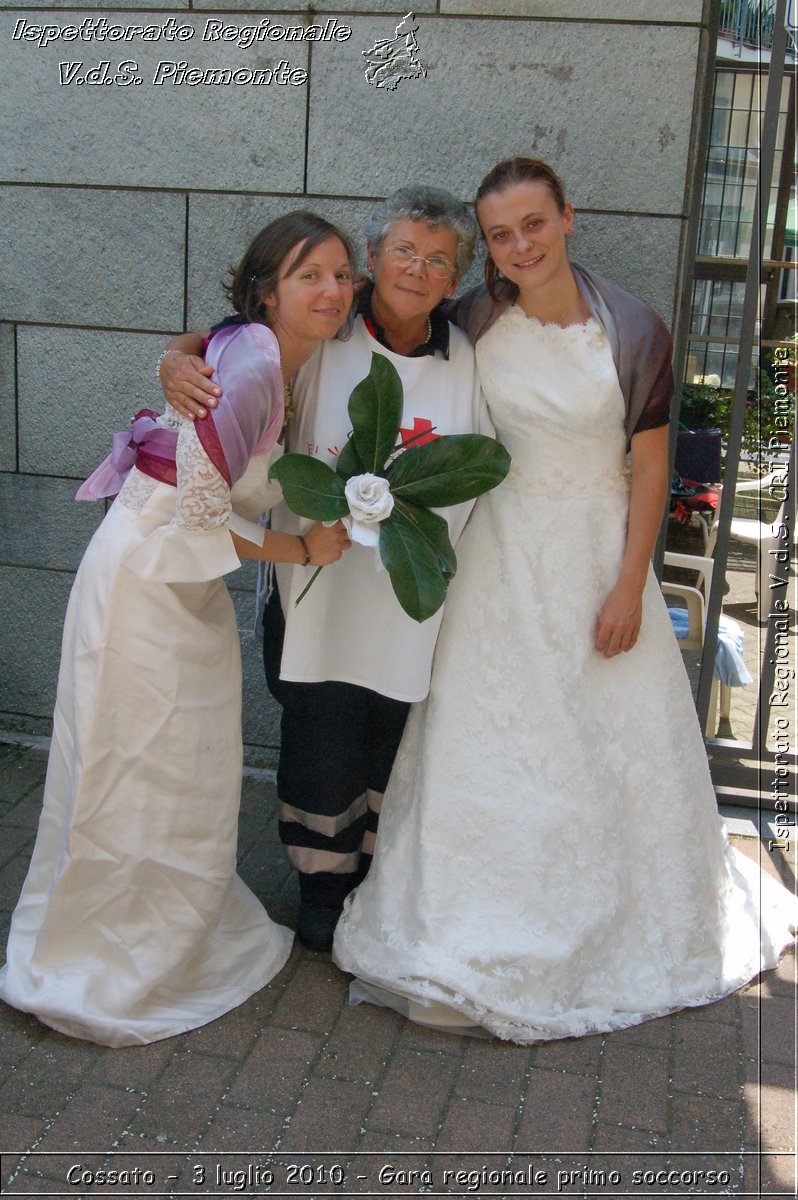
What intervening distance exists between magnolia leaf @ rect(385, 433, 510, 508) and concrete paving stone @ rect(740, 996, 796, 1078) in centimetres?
150

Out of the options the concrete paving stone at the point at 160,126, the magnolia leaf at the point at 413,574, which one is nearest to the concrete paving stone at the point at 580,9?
the concrete paving stone at the point at 160,126

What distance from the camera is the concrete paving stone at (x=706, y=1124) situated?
250 centimetres

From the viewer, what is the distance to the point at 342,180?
3730mm

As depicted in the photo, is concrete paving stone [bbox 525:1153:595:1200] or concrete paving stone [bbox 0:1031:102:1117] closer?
concrete paving stone [bbox 525:1153:595:1200]

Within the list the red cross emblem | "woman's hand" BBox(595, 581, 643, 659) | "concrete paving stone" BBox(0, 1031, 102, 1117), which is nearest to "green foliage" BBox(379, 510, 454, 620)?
the red cross emblem

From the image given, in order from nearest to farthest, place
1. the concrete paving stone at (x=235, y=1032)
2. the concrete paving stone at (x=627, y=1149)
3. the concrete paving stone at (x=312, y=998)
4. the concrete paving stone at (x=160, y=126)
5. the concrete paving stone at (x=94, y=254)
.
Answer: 1. the concrete paving stone at (x=627, y=1149)
2. the concrete paving stone at (x=235, y=1032)
3. the concrete paving stone at (x=312, y=998)
4. the concrete paving stone at (x=160, y=126)
5. the concrete paving stone at (x=94, y=254)

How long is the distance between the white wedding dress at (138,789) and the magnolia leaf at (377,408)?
0.81ft

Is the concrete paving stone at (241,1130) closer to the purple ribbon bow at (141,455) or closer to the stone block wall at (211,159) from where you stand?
the purple ribbon bow at (141,455)

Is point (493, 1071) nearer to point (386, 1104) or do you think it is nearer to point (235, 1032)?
point (386, 1104)

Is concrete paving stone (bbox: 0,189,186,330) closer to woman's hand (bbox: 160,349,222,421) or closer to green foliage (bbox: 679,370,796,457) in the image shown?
woman's hand (bbox: 160,349,222,421)

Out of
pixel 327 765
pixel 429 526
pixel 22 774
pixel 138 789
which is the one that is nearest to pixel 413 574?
pixel 429 526

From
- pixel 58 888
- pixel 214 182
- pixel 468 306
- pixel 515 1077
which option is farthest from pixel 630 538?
pixel 214 182

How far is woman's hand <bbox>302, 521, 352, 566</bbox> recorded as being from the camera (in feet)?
9.13

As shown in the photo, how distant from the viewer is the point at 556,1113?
2574 mm
